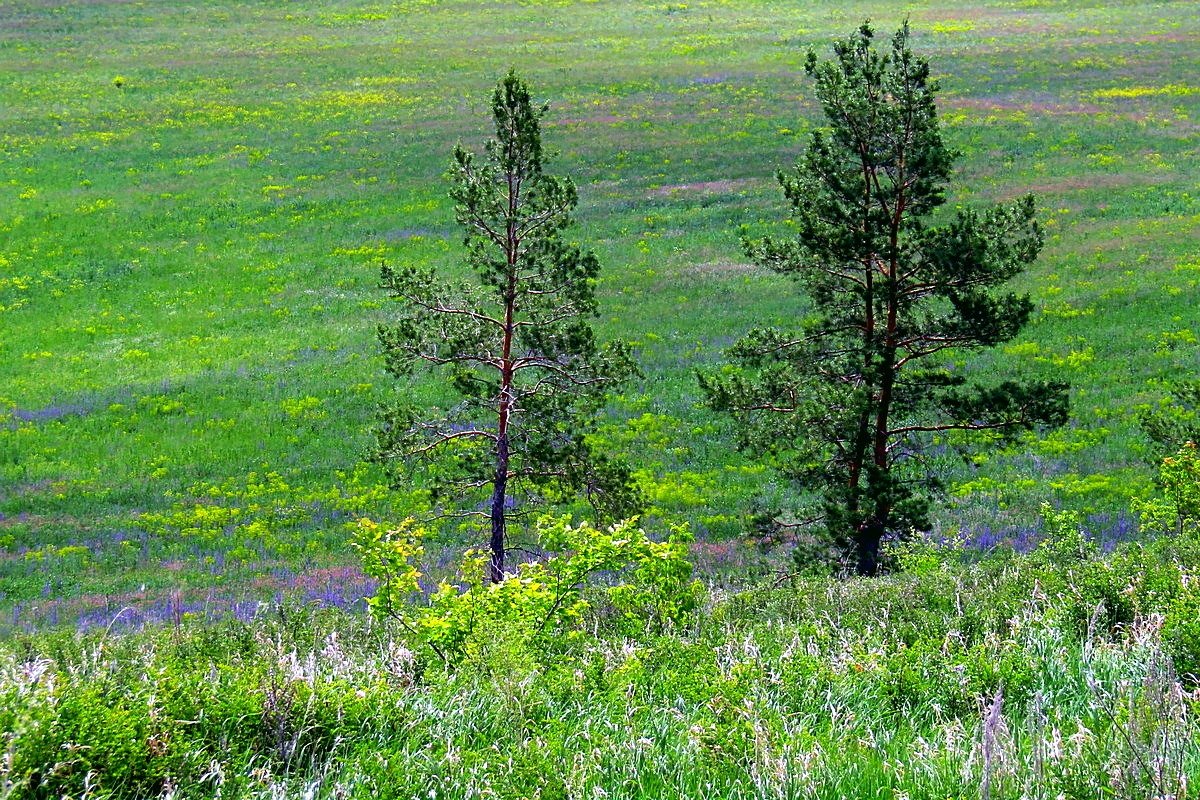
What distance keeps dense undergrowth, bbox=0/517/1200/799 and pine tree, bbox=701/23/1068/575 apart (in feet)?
20.9

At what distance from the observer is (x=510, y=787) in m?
3.93

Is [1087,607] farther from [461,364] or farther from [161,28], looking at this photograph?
[161,28]

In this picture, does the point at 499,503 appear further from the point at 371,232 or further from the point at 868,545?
the point at 371,232

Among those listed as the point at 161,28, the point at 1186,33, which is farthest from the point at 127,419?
the point at 1186,33

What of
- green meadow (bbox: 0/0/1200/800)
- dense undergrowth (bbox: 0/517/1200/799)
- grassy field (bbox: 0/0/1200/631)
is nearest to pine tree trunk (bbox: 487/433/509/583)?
green meadow (bbox: 0/0/1200/800)

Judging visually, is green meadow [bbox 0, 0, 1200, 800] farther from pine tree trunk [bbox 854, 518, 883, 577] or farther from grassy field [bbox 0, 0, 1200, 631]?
pine tree trunk [bbox 854, 518, 883, 577]

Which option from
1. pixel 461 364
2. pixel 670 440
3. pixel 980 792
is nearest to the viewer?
pixel 980 792

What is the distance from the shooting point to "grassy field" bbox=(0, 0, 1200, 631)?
20562 millimetres

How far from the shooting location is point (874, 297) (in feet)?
44.7

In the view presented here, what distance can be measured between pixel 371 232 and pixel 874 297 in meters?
31.8

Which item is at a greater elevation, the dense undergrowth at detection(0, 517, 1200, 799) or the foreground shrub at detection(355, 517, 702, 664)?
the dense undergrowth at detection(0, 517, 1200, 799)

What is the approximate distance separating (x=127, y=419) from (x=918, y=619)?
2428 cm

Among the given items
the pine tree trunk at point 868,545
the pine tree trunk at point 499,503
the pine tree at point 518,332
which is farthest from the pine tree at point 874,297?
the pine tree trunk at point 499,503

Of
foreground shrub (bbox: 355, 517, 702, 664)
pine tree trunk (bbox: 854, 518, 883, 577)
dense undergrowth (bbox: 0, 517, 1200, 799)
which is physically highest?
dense undergrowth (bbox: 0, 517, 1200, 799)
